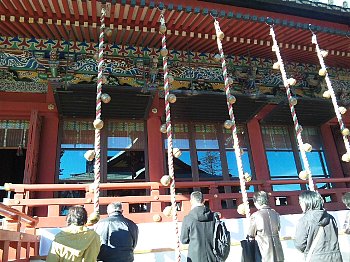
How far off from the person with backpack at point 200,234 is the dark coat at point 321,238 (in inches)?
35.4

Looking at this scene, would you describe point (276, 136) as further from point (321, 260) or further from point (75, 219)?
point (75, 219)

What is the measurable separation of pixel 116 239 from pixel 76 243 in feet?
1.50

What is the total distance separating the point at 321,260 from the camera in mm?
→ 3271

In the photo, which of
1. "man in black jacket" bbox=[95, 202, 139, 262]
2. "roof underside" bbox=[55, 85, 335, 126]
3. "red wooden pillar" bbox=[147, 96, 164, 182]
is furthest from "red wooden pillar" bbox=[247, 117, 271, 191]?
"man in black jacket" bbox=[95, 202, 139, 262]

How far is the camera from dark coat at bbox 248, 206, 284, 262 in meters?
3.65

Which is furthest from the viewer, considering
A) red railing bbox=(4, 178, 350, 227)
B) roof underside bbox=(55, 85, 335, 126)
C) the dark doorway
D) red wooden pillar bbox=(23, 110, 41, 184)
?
the dark doorway

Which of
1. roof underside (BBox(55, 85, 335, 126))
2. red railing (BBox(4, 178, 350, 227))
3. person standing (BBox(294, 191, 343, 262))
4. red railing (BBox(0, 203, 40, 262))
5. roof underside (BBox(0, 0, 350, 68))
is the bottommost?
person standing (BBox(294, 191, 343, 262))

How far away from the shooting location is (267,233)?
3.67 m

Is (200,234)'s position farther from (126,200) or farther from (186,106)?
(186,106)

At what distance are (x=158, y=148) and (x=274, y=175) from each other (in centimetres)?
302

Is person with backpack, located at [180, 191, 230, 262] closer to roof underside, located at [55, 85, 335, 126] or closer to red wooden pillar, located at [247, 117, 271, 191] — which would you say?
roof underside, located at [55, 85, 335, 126]

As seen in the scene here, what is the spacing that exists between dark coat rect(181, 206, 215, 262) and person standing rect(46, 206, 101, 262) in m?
0.95

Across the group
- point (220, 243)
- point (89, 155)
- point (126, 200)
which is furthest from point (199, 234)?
point (126, 200)

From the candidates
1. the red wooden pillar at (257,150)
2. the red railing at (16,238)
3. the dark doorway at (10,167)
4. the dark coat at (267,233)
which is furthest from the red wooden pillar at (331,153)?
the dark doorway at (10,167)
